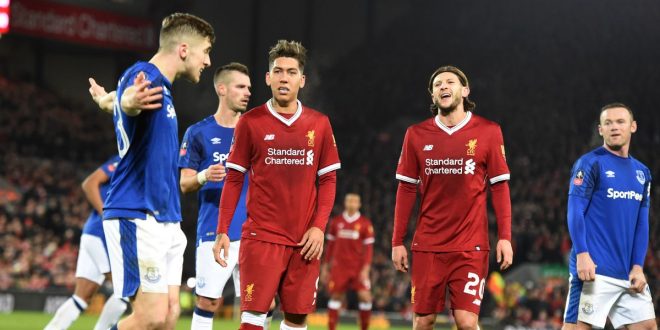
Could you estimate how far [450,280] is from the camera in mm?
6793

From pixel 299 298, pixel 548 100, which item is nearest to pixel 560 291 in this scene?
pixel 548 100

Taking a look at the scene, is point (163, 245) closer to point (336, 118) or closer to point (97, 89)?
point (97, 89)

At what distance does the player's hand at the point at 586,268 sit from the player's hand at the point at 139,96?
3692mm

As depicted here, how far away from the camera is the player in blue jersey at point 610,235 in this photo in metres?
7.43

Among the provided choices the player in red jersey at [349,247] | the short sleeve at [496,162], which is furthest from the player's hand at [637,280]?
the player in red jersey at [349,247]

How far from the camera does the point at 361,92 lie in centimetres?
3058

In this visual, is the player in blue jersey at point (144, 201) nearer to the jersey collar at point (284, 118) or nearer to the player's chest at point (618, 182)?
the jersey collar at point (284, 118)

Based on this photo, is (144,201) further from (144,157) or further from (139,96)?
(139,96)

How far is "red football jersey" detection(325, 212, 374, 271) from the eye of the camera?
15.9 m

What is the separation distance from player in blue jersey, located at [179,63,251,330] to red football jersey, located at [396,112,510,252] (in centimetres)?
179

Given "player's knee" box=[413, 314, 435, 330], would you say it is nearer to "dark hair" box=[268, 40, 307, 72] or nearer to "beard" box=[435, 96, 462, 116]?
"beard" box=[435, 96, 462, 116]

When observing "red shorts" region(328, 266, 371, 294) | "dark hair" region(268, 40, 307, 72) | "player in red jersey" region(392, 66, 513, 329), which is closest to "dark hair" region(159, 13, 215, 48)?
"dark hair" region(268, 40, 307, 72)

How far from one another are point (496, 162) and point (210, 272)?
2.58 m

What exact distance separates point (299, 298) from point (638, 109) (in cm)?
1838
